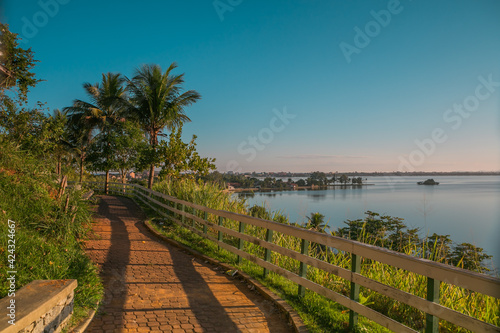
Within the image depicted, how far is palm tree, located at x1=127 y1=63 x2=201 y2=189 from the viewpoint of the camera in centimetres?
2231

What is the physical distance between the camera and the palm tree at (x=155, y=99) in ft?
73.2

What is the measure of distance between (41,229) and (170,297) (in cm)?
334

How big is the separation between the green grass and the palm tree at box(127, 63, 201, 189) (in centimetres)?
1281

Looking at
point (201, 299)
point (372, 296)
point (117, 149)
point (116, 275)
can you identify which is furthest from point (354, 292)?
point (117, 149)

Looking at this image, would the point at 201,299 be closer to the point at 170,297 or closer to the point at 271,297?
the point at 170,297

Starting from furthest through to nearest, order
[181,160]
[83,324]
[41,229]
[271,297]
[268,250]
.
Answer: [181,160] → [41,229] → [268,250] → [271,297] → [83,324]

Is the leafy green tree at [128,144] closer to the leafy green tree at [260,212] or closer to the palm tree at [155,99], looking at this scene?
the palm tree at [155,99]

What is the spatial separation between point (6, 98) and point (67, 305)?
35.8 feet

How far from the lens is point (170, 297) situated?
193 inches

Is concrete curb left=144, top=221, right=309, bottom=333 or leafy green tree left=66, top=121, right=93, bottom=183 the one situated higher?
leafy green tree left=66, top=121, right=93, bottom=183

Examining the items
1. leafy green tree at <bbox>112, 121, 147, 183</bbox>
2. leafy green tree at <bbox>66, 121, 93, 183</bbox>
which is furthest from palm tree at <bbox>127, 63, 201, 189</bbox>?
leafy green tree at <bbox>66, 121, 93, 183</bbox>

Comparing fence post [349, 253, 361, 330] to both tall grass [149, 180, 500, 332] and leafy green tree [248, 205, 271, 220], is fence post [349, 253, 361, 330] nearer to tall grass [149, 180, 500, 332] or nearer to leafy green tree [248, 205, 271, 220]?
tall grass [149, 180, 500, 332]

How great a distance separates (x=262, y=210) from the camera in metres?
10.1

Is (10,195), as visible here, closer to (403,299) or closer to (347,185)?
(403,299)
